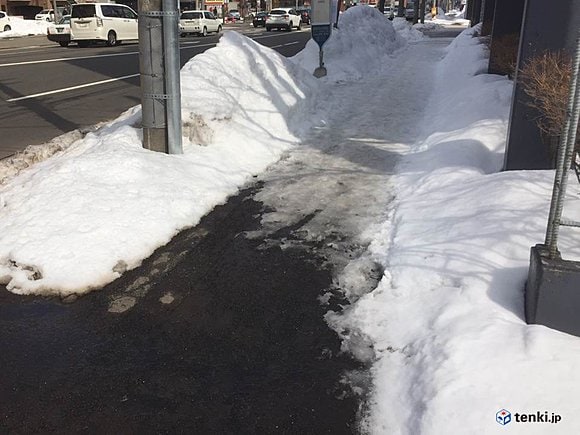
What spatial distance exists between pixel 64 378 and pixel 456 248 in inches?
119

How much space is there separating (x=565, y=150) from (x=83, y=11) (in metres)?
28.4

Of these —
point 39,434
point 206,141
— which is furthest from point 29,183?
point 39,434

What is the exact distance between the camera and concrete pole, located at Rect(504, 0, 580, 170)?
5.69 meters

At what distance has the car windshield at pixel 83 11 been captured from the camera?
1064 inches

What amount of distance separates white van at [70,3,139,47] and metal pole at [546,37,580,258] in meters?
27.5

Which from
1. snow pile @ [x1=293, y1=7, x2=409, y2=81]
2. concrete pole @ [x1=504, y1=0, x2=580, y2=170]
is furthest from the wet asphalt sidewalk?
snow pile @ [x1=293, y1=7, x2=409, y2=81]

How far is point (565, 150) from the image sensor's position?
10.7ft

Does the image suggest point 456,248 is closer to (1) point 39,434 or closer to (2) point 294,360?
(2) point 294,360

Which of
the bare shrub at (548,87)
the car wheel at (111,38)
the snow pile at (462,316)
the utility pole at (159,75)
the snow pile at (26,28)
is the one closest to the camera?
the snow pile at (462,316)

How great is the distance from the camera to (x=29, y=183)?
5695 millimetres

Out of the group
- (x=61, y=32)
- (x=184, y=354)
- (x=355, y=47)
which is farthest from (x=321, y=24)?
(x=61, y=32)

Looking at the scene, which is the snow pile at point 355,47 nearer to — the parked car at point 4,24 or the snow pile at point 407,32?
the snow pile at point 407,32

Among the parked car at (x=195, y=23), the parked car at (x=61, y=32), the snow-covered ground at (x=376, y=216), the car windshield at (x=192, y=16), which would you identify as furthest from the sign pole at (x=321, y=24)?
the car windshield at (x=192, y=16)

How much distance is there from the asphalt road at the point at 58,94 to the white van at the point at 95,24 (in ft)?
21.2
